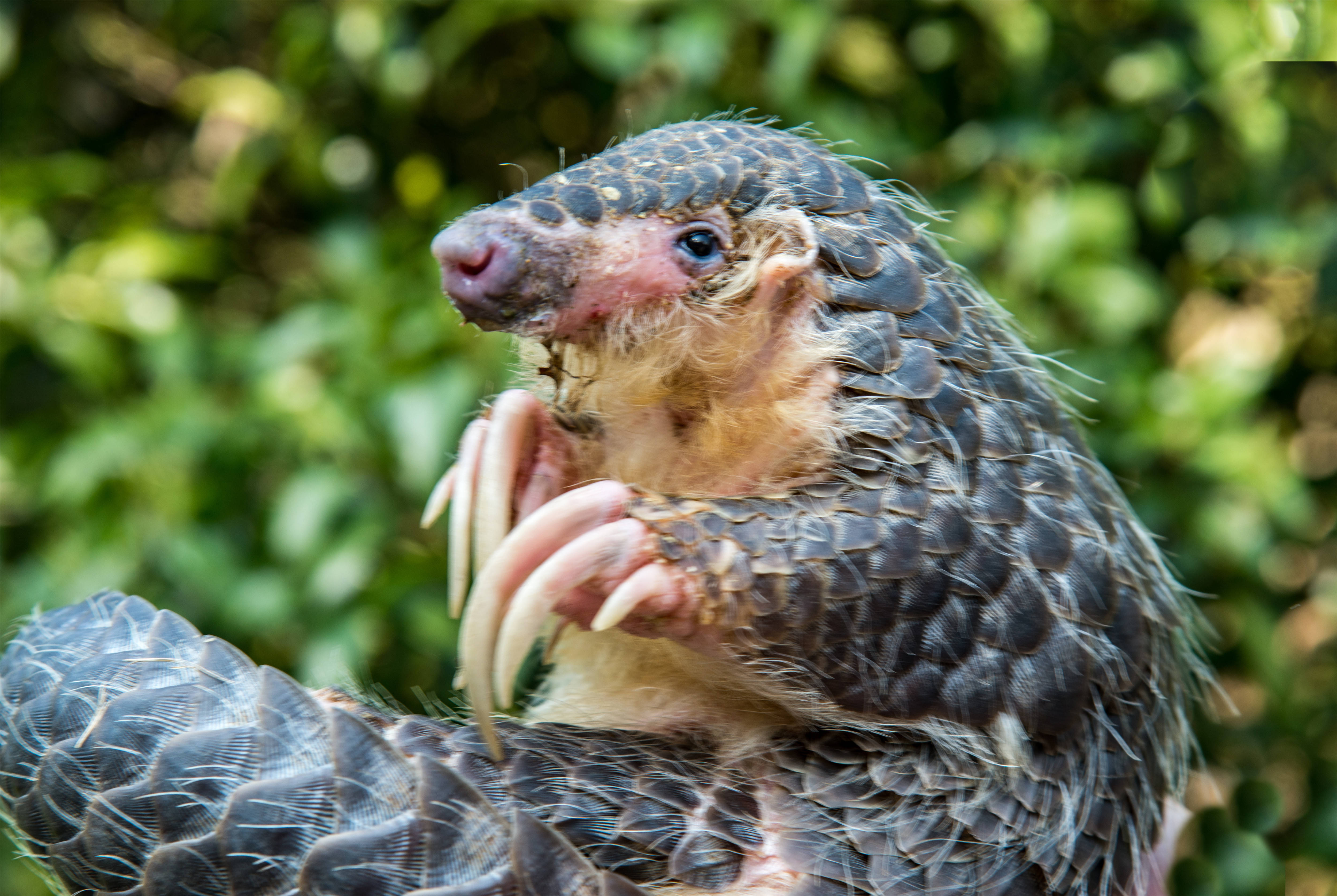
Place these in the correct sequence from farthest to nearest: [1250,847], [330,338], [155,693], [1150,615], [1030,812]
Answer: [330,338] → [1250,847] → [1150,615] → [1030,812] → [155,693]

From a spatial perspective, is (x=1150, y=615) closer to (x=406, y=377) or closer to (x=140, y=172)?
(x=406, y=377)

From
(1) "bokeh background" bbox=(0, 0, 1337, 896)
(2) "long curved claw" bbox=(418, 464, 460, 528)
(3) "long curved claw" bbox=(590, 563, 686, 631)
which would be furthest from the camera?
(1) "bokeh background" bbox=(0, 0, 1337, 896)

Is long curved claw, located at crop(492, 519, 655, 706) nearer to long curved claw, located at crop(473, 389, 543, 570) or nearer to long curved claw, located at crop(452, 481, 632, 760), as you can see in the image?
long curved claw, located at crop(452, 481, 632, 760)

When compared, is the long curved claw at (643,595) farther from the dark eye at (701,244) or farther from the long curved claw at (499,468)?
the dark eye at (701,244)

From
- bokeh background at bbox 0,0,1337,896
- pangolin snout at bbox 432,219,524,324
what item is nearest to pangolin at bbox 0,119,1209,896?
pangolin snout at bbox 432,219,524,324

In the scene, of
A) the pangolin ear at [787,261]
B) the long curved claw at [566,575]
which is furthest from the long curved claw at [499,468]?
the pangolin ear at [787,261]

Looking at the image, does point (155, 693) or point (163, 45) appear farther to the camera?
point (163, 45)

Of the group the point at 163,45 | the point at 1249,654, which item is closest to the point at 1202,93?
the point at 1249,654

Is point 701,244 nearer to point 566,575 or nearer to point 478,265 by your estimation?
point 478,265

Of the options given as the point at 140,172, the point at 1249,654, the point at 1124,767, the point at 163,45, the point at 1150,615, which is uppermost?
the point at 163,45
